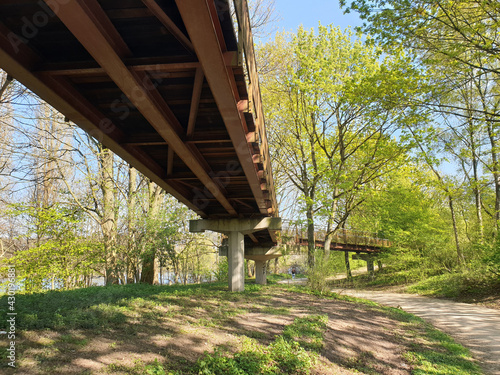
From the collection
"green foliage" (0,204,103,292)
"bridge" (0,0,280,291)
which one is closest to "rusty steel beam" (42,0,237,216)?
"bridge" (0,0,280,291)

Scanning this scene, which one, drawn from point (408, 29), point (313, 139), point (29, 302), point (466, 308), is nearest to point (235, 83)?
point (29, 302)

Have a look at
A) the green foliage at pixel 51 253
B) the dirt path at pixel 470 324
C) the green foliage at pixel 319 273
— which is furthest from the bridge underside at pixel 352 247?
the green foliage at pixel 51 253

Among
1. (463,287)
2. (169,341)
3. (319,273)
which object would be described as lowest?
(463,287)

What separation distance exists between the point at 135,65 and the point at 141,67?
0.07 m

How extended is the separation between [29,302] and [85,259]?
300 inches

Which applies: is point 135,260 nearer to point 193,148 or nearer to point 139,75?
point 193,148

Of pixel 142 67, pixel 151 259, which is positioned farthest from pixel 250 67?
pixel 151 259

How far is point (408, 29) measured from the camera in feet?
33.0

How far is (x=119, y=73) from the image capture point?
→ 12.6 ft

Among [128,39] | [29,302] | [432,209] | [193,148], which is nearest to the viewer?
[128,39]

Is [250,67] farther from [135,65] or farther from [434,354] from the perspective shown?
[434,354]

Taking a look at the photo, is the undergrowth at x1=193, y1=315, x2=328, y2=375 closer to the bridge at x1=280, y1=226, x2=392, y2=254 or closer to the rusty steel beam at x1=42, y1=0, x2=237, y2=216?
the rusty steel beam at x1=42, y1=0, x2=237, y2=216

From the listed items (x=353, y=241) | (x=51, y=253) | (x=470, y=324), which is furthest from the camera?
(x=353, y=241)

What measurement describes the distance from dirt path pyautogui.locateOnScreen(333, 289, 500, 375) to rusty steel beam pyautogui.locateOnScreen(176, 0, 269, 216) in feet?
19.9
